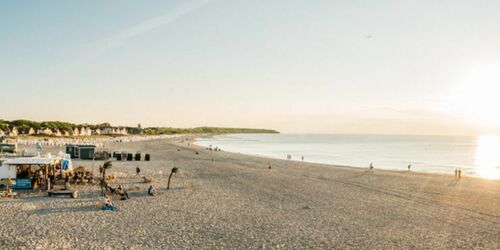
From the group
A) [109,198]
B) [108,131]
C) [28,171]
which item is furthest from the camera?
[108,131]

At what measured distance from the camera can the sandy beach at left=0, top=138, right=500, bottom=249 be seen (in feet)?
41.4

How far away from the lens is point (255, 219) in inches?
622

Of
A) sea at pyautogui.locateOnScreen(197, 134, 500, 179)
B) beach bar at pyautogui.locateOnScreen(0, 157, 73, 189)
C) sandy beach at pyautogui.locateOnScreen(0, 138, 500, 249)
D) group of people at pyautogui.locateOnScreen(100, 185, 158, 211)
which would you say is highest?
beach bar at pyautogui.locateOnScreen(0, 157, 73, 189)

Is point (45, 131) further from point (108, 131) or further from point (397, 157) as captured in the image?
point (397, 157)

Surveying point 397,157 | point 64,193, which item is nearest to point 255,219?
point 64,193

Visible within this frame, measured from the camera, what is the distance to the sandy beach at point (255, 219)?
12625 mm

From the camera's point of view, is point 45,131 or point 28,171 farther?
point 45,131

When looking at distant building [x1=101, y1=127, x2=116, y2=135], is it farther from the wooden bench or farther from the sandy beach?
the wooden bench

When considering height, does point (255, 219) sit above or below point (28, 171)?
below

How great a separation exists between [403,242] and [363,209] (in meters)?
5.33

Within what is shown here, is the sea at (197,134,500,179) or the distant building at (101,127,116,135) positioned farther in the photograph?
the distant building at (101,127,116,135)

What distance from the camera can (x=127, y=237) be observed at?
1275 centimetres

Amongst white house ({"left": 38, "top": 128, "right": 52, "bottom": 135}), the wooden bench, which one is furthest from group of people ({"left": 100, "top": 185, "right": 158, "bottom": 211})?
white house ({"left": 38, "top": 128, "right": 52, "bottom": 135})

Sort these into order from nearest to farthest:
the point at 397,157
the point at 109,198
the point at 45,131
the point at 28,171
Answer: the point at 109,198 < the point at 28,171 < the point at 397,157 < the point at 45,131
